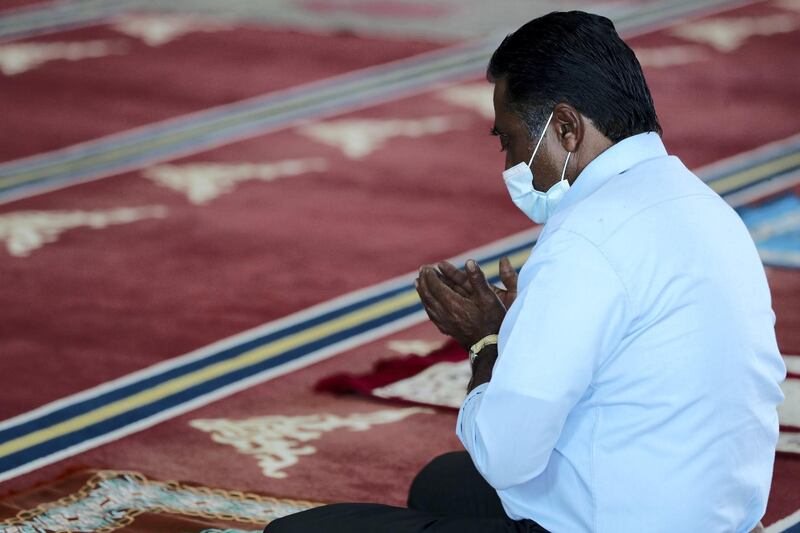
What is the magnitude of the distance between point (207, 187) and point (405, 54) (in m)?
2.12

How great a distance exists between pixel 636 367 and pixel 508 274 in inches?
19.9

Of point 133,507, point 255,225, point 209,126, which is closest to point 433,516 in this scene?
point 133,507

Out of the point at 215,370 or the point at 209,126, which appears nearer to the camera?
the point at 215,370

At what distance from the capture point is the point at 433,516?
2.02 meters

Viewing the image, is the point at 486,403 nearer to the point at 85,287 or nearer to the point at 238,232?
the point at 85,287

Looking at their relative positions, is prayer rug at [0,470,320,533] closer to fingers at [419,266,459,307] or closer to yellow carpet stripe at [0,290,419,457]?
yellow carpet stripe at [0,290,419,457]

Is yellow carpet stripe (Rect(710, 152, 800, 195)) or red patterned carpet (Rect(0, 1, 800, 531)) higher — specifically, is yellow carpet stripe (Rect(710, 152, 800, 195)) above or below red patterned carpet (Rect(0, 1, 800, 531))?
below

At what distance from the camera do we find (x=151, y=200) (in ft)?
16.6

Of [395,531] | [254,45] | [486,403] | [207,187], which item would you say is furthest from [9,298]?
[254,45]

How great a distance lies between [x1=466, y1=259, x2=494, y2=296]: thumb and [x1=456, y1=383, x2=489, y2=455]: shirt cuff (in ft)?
0.62

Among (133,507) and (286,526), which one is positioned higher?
(286,526)

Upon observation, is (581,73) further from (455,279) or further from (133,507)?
(133,507)

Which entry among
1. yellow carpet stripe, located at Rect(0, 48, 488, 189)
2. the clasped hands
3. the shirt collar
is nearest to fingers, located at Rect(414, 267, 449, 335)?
the clasped hands

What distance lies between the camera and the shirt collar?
181 cm
